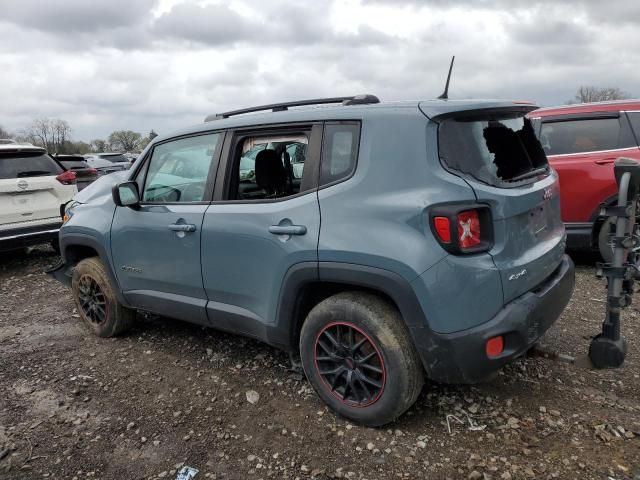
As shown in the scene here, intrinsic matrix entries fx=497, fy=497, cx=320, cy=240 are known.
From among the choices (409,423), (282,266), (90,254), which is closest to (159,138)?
(90,254)

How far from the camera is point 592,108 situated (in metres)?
5.59

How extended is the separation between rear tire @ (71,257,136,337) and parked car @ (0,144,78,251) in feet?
8.30

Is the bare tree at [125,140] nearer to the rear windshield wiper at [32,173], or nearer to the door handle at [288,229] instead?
the rear windshield wiper at [32,173]

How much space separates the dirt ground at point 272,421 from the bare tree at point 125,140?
1931 inches

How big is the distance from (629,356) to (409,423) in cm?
177

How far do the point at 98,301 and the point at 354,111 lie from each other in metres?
2.89

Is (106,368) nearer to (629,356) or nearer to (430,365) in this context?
(430,365)

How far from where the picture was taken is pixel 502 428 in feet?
8.96

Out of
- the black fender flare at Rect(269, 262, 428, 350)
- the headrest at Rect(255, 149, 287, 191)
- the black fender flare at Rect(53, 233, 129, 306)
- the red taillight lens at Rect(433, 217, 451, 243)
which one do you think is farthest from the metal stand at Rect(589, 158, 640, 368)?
the black fender flare at Rect(53, 233, 129, 306)

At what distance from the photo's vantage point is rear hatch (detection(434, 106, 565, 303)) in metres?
2.42

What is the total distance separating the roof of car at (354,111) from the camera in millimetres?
2535

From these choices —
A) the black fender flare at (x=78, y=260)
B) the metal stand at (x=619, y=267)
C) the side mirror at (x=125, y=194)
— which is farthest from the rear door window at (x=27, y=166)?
the metal stand at (x=619, y=267)

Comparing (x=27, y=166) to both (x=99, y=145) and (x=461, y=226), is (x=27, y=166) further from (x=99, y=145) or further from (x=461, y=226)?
(x=99, y=145)

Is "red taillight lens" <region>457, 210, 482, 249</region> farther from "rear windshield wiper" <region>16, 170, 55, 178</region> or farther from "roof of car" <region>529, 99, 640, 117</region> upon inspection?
"rear windshield wiper" <region>16, 170, 55, 178</region>
